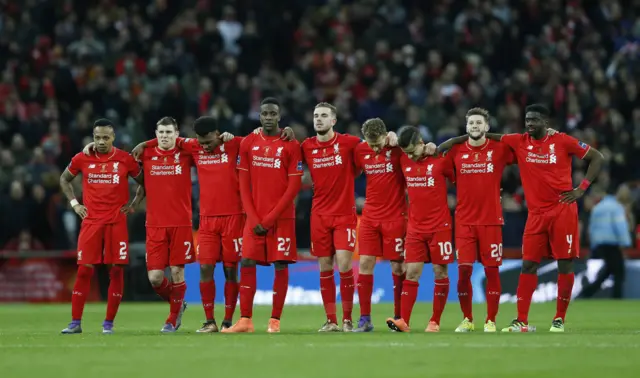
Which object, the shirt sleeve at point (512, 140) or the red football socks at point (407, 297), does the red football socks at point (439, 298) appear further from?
the shirt sleeve at point (512, 140)

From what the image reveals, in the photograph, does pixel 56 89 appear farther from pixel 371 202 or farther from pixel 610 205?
pixel 371 202

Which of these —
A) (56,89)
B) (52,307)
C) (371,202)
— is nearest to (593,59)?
(56,89)

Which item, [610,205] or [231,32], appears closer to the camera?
[610,205]

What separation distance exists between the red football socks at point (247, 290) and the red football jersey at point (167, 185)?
0.93 meters

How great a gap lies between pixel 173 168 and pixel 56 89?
43.3 ft

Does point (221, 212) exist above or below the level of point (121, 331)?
above

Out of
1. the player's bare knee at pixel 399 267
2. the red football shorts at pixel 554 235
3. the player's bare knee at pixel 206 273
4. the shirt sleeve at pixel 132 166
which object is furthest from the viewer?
the player's bare knee at pixel 399 267

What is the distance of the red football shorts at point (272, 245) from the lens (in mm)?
15625

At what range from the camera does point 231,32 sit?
100 feet

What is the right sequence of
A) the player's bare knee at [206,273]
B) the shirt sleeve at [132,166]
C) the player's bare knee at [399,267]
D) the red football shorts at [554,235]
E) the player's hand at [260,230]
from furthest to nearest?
the player's bare knee at [399,267]
the shirt sleeve at [132,166]
the player's bare knee at [206,273]
the red football shorts at [554,235]
the player's hand at [260,230]

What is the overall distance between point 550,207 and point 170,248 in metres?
4.35

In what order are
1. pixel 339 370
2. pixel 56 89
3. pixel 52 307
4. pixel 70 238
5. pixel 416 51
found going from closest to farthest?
pixel 339 370 → pixel 52 307 → pixel 70 238 → pixel 56 89 → pixel 416 51

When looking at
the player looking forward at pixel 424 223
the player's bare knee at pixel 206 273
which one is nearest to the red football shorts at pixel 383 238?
the player looking forward at pixel 424 223

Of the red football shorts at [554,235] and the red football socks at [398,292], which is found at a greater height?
the red football shorts at [554,235]
